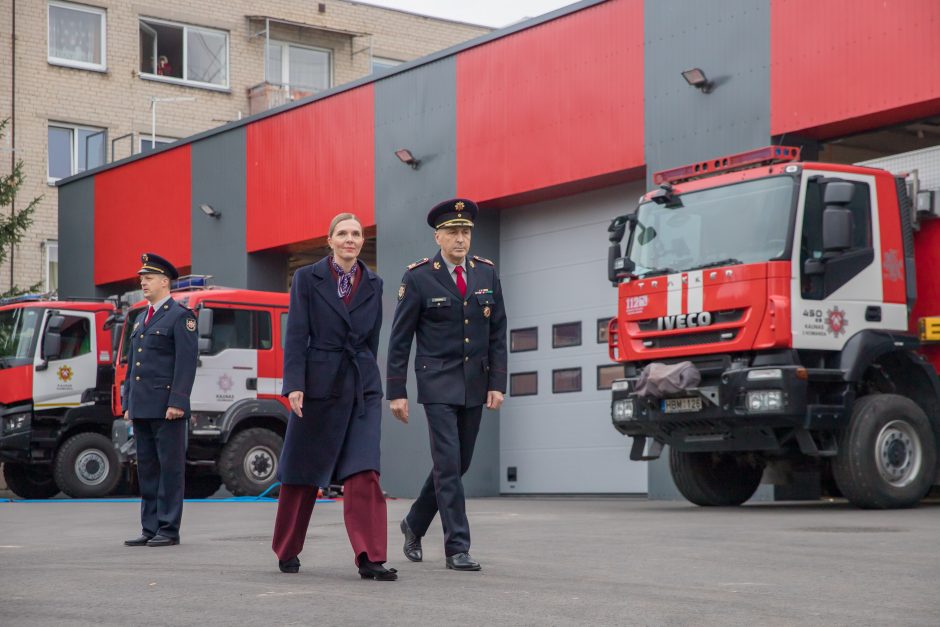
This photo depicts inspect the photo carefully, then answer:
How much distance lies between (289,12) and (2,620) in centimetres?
3645

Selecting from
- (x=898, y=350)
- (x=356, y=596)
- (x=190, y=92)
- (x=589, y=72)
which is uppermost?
(x=190, y=92)

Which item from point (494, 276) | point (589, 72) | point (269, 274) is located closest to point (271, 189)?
point (269, 274)

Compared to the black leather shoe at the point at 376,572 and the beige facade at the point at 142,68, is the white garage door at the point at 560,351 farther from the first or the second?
the beige facade at the point at 142,68

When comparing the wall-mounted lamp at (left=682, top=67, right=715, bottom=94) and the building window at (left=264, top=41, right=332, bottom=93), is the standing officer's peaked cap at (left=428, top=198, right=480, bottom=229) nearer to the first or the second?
the wall-mounted lamp at (left=682, top=67, right=715, bottom=94)

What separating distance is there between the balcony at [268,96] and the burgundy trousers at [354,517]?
31.9 metres

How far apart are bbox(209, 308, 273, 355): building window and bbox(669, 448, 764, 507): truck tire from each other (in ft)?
21.7

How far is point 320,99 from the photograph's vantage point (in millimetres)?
23516

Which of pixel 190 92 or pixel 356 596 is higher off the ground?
pixel 190 92

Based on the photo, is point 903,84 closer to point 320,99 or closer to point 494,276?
point 494,276

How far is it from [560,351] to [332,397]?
11749 millimetres

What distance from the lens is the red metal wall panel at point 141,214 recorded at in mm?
26625

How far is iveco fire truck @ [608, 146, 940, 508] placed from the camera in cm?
1295

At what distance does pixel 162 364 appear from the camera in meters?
10.7

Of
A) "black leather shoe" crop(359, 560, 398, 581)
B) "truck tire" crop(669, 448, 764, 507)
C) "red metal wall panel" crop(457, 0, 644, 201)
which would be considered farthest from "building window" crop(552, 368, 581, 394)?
"black leather shoe" crop(359, 560, 398, 581)
